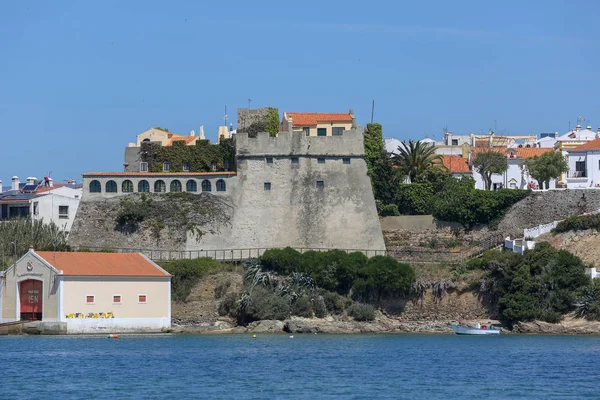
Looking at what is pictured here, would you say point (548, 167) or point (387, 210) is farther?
point (548, 167)

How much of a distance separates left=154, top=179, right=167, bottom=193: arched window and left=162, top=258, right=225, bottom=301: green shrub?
6.37 metres

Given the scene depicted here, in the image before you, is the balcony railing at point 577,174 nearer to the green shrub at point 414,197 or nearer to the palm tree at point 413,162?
the palm tree at point 413,162

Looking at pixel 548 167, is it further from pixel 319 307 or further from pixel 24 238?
pixel 24 238

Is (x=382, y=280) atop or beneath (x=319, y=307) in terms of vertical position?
atop

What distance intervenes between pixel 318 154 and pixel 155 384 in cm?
3000

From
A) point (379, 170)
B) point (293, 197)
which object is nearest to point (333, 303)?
point (293, 197)

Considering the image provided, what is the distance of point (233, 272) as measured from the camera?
6569 centimetres

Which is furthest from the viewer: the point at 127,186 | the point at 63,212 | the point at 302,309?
the point at 63,212

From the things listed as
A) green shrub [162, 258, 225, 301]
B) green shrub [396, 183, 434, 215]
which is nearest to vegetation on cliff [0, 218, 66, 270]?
green shrub [162, 258, 225, 301]

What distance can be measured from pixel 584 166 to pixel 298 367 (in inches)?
1442

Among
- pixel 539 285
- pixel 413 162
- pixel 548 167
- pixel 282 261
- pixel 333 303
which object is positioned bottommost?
pixel 333 303

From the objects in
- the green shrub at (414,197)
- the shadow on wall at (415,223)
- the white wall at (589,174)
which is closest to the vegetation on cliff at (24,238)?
the shadow on wall at (415,223)

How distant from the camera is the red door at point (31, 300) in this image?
59.6 m

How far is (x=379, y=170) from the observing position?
7562cm
